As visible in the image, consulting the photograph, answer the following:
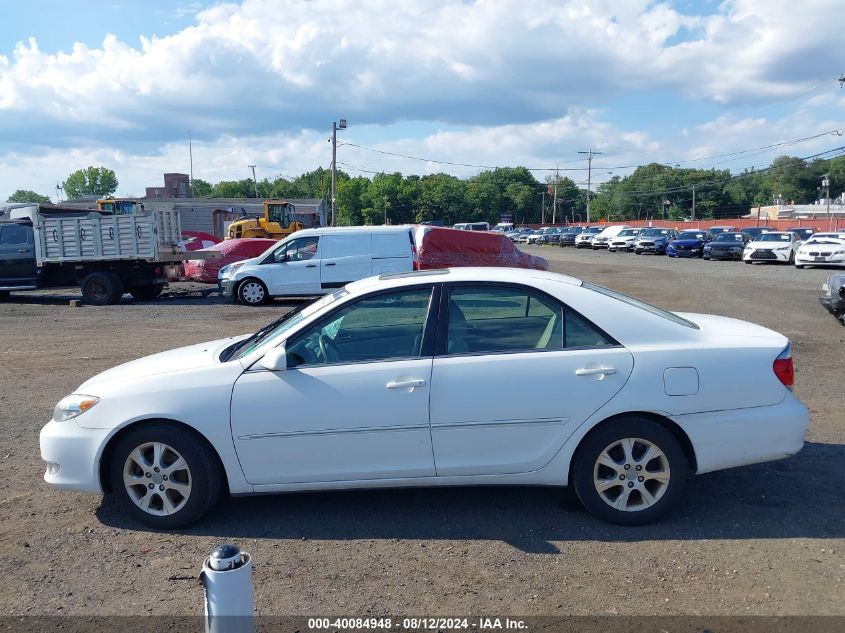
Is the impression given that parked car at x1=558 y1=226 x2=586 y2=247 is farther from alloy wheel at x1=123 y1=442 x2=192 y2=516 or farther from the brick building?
alloy wheel at x1=123 y1=442 x2=192 y2=516

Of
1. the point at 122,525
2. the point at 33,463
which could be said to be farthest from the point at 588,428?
the point at 33,463

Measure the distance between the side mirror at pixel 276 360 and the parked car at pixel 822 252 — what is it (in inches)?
1128

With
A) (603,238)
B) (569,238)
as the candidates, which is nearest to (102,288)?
(603,238)

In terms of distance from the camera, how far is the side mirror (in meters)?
4.46

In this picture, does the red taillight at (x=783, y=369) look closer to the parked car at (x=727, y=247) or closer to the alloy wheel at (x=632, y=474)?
the alloy wheel at (x=632, y=474)

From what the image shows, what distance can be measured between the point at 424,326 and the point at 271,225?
102ft

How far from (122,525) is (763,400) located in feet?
13.3

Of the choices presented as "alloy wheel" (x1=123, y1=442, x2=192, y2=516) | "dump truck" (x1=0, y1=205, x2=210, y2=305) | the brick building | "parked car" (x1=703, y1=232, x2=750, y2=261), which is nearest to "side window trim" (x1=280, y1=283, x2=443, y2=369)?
"alloy wheel" (x1=123, y1=442, x2=192, y2=516)

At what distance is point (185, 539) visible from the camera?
14.8 feet

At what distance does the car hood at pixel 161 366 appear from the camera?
471 cm

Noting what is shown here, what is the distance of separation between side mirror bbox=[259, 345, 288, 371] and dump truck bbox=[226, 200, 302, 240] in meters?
30.4

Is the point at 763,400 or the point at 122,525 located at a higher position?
the point at 763,400

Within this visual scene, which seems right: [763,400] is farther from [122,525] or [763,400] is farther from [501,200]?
[501,200]

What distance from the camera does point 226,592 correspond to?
2.82m
